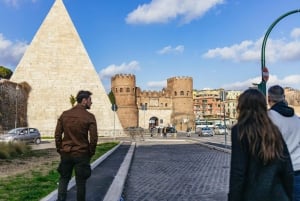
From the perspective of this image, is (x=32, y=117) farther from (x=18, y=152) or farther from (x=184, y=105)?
(x=184, y=105)

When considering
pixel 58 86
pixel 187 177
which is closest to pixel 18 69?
pixel 58 86

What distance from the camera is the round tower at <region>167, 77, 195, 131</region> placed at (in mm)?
103000

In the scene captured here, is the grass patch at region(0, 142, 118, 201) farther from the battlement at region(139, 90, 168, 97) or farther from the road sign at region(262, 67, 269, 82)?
the battlement at region(139, 90, 168, 97)

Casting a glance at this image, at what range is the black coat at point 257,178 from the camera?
11.8 ft

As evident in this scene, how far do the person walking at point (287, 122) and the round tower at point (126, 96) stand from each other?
312 ft

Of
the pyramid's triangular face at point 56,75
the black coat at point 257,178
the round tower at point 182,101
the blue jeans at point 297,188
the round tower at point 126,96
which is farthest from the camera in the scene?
the round tower at point 182,101

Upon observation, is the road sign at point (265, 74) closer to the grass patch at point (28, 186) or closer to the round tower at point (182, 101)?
the grass patch at point (28, 186)

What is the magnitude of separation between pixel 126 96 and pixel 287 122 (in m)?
98.6

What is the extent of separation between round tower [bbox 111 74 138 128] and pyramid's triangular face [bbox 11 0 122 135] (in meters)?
45.2

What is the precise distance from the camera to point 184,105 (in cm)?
10419

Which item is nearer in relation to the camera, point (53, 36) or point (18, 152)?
point (18, 152)

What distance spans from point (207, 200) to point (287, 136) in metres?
4.86

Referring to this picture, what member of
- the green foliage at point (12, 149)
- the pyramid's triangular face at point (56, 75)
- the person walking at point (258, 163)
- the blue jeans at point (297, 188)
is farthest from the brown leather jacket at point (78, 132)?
the pyramid's triangular face at point (56, 75)

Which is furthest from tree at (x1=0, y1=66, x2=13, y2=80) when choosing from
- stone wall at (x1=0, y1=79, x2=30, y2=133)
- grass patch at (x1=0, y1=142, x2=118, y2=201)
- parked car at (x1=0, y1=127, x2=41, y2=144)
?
grass patch at (x1=0, y1=142, x2=118, y2=201)
